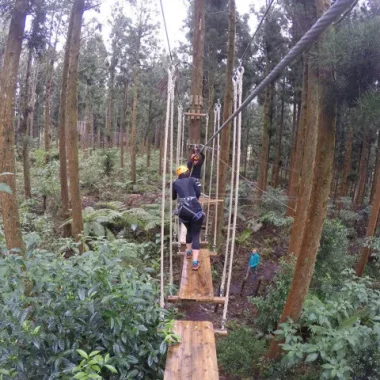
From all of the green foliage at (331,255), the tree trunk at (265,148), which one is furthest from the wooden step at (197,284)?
the tree trunk at (265,148)

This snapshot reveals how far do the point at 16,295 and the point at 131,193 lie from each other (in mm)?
14205

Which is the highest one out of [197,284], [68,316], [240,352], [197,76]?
[197,76]

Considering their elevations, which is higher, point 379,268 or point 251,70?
point 251,70

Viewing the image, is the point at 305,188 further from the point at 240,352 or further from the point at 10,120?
the point at 10,120

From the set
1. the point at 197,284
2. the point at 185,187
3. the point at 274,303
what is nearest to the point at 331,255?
the point at 274,303

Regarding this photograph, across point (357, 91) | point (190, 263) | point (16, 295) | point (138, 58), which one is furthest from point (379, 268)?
point (138, 58)

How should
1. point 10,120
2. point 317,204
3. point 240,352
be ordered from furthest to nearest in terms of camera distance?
point 240,352 < point 10,120 < point 317,204

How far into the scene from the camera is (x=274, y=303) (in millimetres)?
6332

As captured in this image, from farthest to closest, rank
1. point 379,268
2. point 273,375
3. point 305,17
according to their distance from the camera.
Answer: point 379,268 → point 305,17 → point 273,375

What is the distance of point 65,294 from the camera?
2592mm

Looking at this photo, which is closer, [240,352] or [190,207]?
[190,207]

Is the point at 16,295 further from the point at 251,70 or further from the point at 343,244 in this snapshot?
the point at 251,70

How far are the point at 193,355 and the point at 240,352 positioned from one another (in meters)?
3.14

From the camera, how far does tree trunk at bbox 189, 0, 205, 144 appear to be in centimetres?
606
